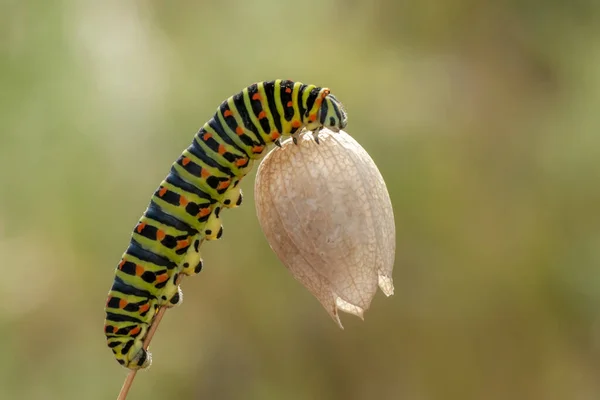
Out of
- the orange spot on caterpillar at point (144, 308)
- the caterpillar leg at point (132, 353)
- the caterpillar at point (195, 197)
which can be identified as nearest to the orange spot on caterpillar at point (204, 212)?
the caterpillar at point (195, 197)

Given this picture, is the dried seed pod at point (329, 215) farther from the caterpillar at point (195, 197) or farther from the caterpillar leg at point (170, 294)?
the caterpillar leg at point (170, 294)

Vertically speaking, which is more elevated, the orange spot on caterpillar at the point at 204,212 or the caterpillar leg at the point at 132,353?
the orange spot on caterpillar at the point at 204,212

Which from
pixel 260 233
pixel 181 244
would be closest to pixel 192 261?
pixel 181 244

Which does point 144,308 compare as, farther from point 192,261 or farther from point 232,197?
point 232,197

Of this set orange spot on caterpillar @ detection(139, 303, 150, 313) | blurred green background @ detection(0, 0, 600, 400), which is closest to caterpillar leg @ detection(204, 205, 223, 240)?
orange spot on caterpillar @ detection(139, 303, 150, 313)

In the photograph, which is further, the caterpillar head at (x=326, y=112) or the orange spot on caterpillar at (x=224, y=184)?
the orange spot on caterpillar at (x=224, y=184)

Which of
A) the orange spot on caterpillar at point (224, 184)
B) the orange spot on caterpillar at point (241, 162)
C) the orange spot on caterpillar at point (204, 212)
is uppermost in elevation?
the orange spot on caterpillar at point (241, 162)

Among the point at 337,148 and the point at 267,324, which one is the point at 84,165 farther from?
the point at 337,148
